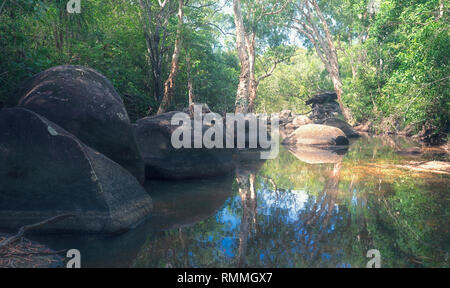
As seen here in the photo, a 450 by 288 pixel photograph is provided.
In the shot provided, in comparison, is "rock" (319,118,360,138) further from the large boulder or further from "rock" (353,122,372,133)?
the large boulder

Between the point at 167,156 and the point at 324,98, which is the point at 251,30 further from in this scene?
the point at 167,156

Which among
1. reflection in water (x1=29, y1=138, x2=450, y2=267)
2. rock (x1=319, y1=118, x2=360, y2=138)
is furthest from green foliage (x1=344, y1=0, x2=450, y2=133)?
rock (x1=319, y1=118, x2=360, y2=138)

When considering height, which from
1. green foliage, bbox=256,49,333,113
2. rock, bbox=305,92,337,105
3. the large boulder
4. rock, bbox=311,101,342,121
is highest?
green foliage, bbox=256,49,333,113

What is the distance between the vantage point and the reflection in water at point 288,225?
3.35 metres

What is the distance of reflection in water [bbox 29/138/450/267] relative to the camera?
3350 mm

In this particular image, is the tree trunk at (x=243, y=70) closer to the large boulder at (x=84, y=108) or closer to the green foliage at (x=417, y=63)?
the green foliage at (x=417, y=63)

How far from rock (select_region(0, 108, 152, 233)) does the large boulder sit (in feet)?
2.76

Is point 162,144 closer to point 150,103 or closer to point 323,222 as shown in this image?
point 323,222

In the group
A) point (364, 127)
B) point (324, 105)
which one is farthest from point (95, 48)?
point (324, 105)

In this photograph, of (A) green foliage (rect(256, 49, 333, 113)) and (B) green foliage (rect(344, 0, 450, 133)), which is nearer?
(B) green foliage (rect(344, 0, 450, 133))

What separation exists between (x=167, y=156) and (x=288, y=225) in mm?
3468

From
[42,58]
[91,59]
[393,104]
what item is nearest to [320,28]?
[393,104]

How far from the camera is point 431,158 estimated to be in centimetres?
995
